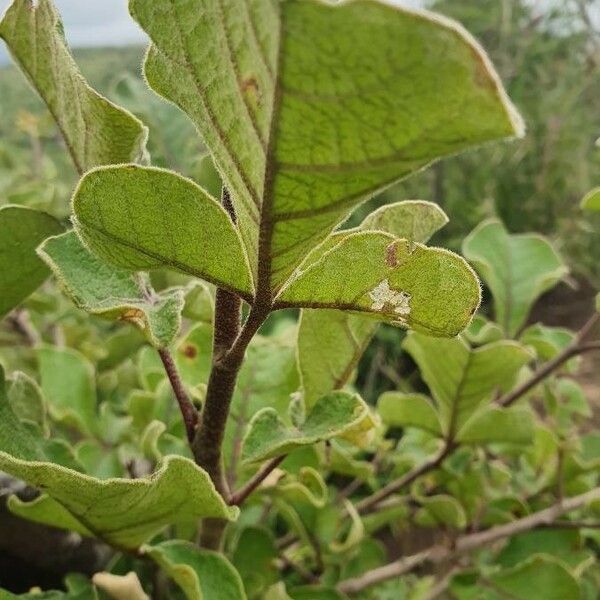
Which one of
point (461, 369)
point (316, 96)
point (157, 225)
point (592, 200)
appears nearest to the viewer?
point (316, 96)

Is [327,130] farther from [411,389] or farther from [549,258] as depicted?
[411,389]

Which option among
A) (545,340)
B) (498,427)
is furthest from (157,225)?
(545,340)

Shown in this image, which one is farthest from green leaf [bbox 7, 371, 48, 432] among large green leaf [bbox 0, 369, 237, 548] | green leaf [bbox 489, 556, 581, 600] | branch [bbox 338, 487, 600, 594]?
green leaf [bbox 489, 556, 581, 600]

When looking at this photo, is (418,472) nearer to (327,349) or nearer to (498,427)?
(498,427)

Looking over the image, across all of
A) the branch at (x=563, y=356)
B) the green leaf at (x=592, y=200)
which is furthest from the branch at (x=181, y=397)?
the branch at (x=563, y=356)

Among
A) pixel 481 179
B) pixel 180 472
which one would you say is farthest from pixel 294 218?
pixel 481 179

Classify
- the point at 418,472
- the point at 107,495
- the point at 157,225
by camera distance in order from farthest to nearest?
the point at 418,472
the point at 107,495
the point at 157,225

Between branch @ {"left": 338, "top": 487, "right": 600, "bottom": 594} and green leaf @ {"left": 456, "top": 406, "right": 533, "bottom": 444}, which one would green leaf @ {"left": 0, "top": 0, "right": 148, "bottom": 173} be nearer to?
green leaf @ {"left": 456, "top": 406, "right": 533, "bottom": 444}
